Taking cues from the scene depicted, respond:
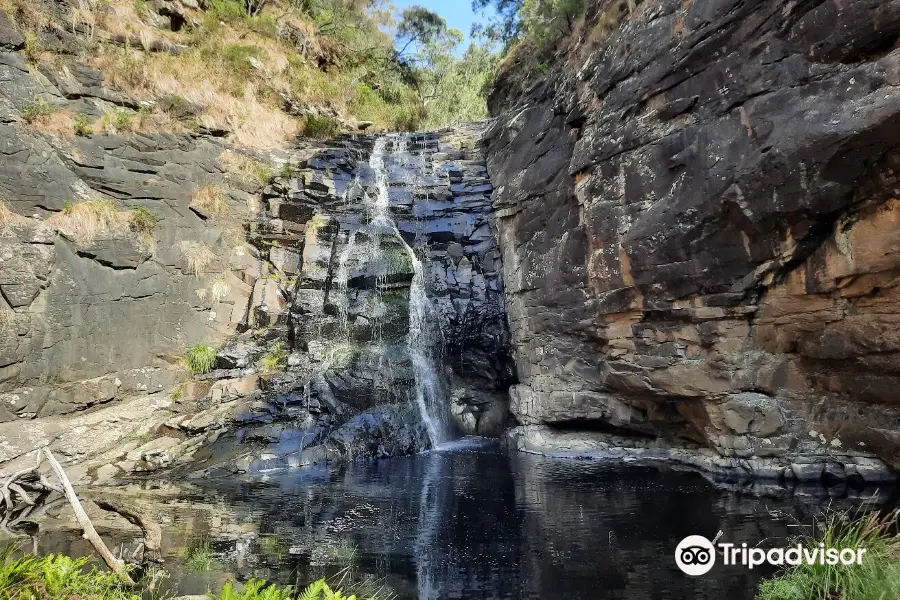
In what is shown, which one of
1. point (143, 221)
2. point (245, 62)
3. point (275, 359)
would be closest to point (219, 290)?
point (143, 221)

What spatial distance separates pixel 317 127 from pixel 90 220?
10392mm

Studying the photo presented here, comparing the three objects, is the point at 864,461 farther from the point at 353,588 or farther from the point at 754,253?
the point at 353,588

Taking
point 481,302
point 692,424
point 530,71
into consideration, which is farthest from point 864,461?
point 530,71

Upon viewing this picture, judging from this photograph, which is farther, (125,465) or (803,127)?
(125,465)

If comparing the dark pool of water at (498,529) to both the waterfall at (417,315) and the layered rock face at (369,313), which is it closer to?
the layered rock face at (369,313)

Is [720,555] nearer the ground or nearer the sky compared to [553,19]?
nearer the ground

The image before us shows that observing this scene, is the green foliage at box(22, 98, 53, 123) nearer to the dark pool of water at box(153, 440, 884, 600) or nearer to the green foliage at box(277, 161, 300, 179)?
the green foliage at box(277, 161, 300, 179)

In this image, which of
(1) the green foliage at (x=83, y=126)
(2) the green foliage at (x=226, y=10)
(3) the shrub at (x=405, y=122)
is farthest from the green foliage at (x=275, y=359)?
(2) the green foliage at (x=226, y=10)

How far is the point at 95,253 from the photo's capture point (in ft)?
41.3

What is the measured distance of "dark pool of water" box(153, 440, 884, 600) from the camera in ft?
18.6

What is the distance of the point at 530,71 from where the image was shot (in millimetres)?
18734

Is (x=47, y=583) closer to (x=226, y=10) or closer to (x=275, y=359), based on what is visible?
(x=275, y=359)

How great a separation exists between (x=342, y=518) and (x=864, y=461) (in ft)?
29.0

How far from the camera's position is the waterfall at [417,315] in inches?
574
